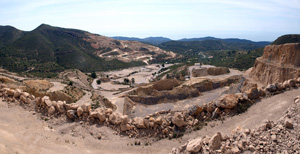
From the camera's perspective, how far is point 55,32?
115 metres

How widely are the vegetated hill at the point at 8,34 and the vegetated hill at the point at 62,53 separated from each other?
4.52 feet

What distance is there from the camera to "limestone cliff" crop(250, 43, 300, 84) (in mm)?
31109

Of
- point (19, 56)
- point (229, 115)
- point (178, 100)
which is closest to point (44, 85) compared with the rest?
point (178, 100)

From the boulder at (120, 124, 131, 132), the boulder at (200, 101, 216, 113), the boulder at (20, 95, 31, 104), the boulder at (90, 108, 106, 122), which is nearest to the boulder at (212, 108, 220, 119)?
the boulder at (200, 101, 216, 113)

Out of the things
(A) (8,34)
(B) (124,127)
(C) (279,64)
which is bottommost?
(B) (124,127)

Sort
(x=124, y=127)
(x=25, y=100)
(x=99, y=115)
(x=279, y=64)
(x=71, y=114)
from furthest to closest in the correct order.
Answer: (x=279, y=64), (x=25, y=100), (x=71, y=114), (x=99, y=115), (x=124, y=127)

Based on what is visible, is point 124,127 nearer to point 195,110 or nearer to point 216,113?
point 195,110

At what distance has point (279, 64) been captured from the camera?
33625 mm

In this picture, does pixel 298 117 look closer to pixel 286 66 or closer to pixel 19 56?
pixel 286 66

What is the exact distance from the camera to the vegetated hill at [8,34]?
96.6 meters

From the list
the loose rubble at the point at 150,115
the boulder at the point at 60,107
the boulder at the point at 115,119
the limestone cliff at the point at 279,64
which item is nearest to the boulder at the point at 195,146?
the loose rubble at the point at 150,115

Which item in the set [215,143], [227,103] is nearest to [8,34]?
[227,103]

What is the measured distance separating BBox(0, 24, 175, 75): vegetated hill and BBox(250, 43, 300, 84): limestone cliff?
6224 centimetres

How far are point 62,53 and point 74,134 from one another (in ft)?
286
